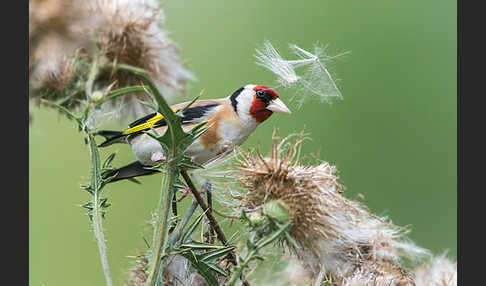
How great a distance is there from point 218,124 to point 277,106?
15cm

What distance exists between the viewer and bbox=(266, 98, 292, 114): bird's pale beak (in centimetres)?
91

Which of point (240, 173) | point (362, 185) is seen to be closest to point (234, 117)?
point (240, 173)

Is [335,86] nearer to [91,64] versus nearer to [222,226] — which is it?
[222,226]

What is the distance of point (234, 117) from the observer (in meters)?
1.02

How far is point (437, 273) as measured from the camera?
1178 millimetres

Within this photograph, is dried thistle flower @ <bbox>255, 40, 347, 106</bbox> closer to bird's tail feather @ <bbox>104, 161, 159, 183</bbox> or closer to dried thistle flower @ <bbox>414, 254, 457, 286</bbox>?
bird's tail feather @ <bbox>104, 161, 159, 183</bbox>

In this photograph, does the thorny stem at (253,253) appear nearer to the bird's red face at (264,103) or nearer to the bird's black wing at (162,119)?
the bird's red face at (264,103)

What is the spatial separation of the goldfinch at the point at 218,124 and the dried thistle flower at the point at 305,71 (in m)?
0.08

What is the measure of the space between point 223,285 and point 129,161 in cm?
38

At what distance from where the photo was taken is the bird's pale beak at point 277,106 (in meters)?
0.91

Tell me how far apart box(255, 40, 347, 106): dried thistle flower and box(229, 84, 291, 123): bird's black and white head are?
0.07 m

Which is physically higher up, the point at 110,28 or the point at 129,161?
the point at 110,28

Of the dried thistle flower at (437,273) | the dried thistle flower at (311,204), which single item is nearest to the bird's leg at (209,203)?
the dried thistle flower at (311,204)

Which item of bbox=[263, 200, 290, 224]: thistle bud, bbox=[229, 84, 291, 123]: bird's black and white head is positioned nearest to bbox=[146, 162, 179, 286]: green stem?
bbox=[263, 200, 290, 224]: thistle bud
